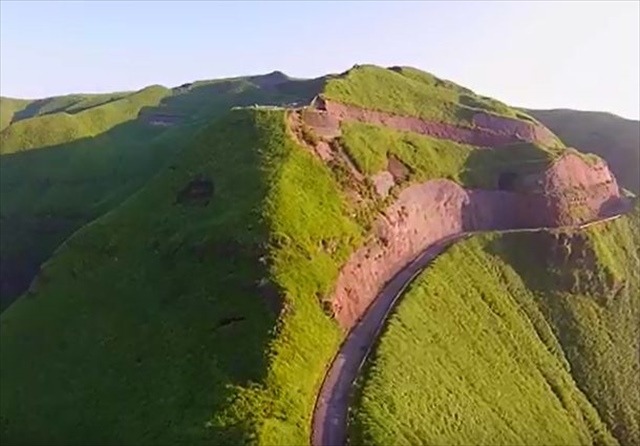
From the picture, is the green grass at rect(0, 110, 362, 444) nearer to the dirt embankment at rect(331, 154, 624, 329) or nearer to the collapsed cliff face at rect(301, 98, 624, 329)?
the dirt embankment at rect(331, 154, 624, 329)

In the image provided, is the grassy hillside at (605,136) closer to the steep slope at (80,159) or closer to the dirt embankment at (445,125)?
the dirt embankment at (445,125)

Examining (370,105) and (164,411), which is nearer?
(164,411)

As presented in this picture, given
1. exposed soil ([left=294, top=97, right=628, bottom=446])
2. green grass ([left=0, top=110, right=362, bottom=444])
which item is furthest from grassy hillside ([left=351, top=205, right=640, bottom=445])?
green grass ([left=0, top=110, right=362, bottom=444])

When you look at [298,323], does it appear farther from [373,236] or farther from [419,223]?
[419,223]

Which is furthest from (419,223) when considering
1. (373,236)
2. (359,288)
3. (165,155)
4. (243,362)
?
(165,155)

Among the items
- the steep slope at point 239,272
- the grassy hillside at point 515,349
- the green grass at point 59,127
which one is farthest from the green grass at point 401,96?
the green grass at point 59,127

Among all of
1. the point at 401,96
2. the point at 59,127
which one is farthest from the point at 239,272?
the point at 59,127
